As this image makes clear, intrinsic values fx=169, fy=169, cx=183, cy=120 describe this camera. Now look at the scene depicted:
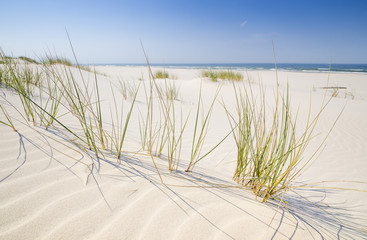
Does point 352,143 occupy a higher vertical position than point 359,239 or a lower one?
lower

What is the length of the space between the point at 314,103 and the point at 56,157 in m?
6.40

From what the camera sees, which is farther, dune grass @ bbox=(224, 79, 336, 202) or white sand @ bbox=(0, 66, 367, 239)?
dune grass @ bbox=(224, 79, 336, 202)

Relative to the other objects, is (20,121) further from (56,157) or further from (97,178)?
(97,178)

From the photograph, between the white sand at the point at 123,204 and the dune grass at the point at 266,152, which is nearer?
the white sand at the point at 123,204

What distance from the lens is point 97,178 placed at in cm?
100

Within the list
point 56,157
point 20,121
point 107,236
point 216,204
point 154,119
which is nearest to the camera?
point 107,236

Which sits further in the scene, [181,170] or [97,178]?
[181,170]

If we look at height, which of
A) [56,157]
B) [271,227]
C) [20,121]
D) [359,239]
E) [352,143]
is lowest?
[352,143]

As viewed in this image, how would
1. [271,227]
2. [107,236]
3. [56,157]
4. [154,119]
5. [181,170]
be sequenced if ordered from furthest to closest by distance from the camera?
1. [154,119]
2. [181,170]
3. [56,157]
4. [271,227]
5. [107,236]

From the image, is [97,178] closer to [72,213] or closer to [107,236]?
[72,213]

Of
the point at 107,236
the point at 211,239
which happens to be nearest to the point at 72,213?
the point at 107,236

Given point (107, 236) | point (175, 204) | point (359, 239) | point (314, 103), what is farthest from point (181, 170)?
point (314, 103)

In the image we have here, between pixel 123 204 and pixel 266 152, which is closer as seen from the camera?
pixel 123 204

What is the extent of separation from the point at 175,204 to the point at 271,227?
480 mm
